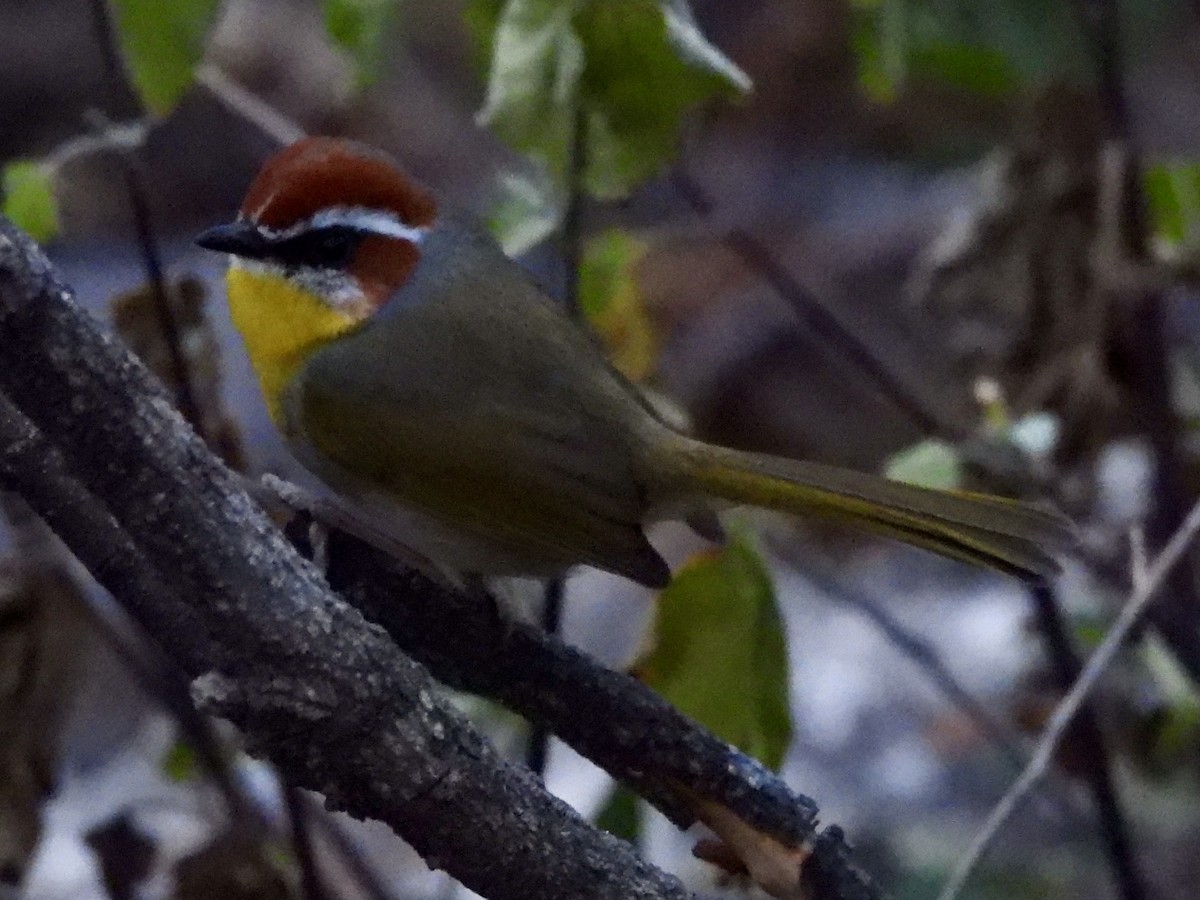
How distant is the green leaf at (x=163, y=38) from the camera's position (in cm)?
222

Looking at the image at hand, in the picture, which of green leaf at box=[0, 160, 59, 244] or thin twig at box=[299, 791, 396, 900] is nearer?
green leaf at box=[0, 160, 59, 244]

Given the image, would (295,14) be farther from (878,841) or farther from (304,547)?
(304,547)

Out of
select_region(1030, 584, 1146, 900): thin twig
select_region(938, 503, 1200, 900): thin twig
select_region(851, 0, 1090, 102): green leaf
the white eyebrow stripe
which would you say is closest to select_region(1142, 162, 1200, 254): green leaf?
select_region(851, 0, 1090, 102): green leaf

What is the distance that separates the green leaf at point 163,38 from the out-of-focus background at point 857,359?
73mm

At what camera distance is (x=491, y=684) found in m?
1.80

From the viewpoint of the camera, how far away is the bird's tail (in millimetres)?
2088

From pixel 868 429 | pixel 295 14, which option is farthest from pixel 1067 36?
pixel 295 14

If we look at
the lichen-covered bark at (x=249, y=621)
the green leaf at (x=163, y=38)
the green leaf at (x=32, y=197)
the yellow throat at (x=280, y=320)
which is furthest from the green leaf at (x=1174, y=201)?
the lichen-covered bark at (x=249, y=621)

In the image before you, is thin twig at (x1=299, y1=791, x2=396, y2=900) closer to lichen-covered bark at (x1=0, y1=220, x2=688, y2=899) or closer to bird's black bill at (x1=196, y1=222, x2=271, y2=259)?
bird's black bill at (x1=196, y1=222, x2=271, y2=259)

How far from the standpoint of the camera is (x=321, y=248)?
2.27m

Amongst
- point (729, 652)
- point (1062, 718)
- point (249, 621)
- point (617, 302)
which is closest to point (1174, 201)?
point (617, 302)

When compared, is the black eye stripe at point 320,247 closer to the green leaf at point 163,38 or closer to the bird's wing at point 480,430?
the bird's wing at point 480,430

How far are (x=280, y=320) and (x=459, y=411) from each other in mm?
241

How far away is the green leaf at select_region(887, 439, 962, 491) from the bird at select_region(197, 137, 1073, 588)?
16cm
